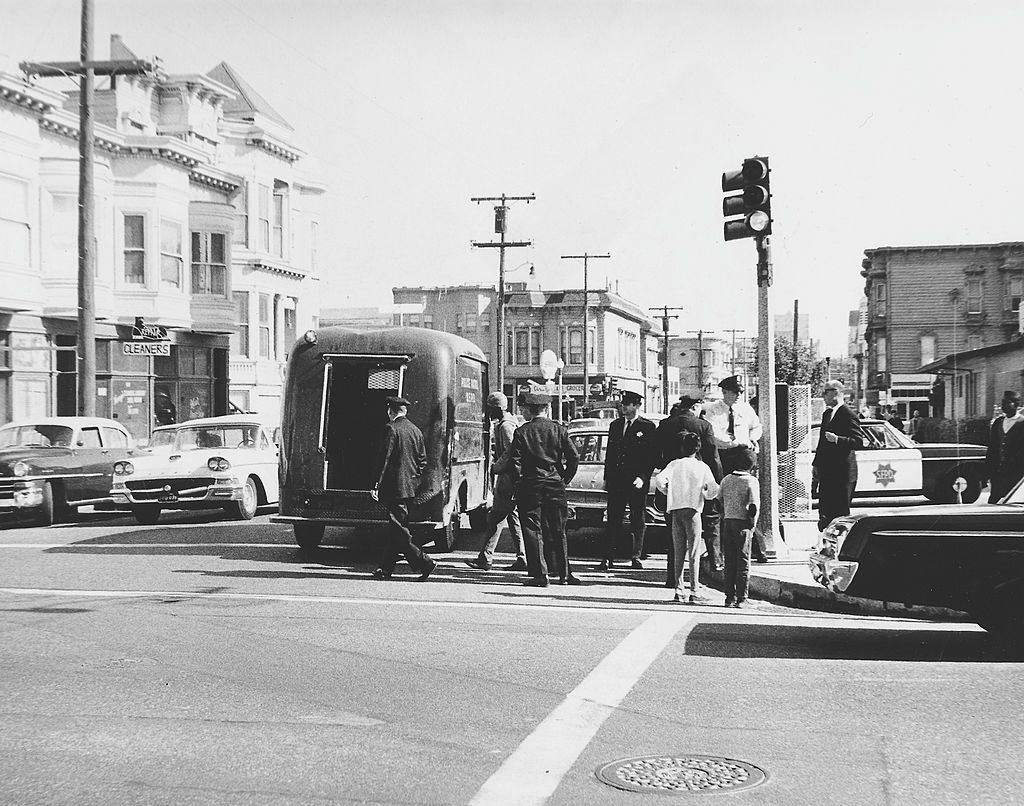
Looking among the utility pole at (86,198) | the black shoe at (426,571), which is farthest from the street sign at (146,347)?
the black shoe at (426,571)

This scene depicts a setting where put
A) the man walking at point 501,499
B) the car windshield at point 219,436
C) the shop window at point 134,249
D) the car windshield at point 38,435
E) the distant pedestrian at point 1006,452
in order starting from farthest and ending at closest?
the shop window at point 134,249 < the car windshield at point 219,436 < the car windshield at point 38,435 < the distant pedestrian at point 1006,452 < the man walking at point 501,499

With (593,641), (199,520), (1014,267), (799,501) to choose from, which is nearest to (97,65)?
(199,520)

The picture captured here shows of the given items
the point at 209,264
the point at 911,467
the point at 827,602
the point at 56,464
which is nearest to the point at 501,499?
the point at 827,602

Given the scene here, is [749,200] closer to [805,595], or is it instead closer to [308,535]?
[805,595]

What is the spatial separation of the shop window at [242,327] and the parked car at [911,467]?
2732cm

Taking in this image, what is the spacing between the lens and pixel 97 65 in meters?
23.3

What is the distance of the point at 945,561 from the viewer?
26.5 ft

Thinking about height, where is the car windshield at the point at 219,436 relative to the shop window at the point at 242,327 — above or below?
below

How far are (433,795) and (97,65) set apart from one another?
69.5 feet

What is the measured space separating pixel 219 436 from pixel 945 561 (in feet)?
44.6

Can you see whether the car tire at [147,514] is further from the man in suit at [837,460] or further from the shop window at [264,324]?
the shop window at [264,324]

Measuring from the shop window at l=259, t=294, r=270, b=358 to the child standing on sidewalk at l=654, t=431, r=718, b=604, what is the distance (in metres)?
36.3

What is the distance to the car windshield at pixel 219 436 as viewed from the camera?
19344 millimetres

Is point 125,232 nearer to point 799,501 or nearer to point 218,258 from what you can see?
point 218,258
